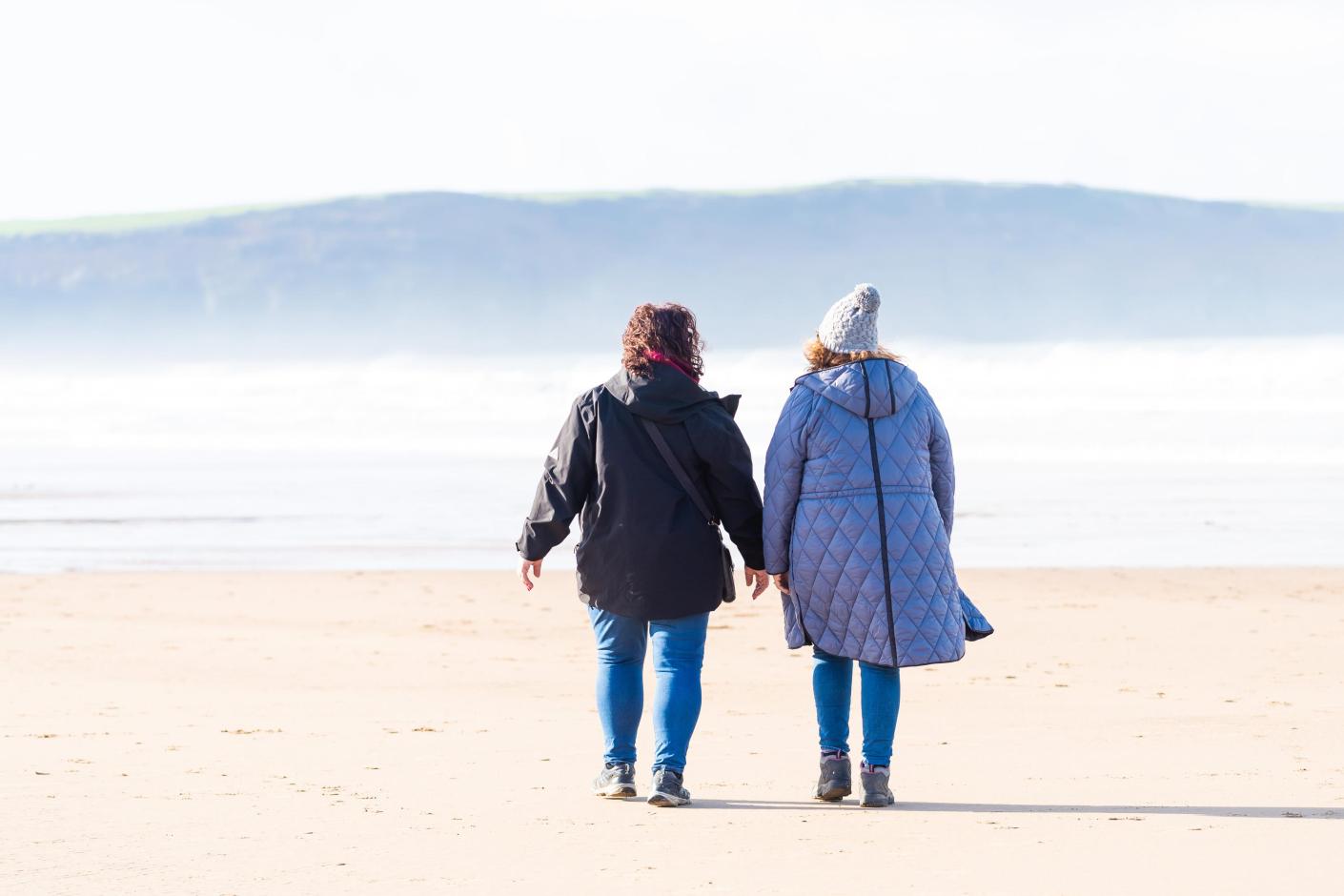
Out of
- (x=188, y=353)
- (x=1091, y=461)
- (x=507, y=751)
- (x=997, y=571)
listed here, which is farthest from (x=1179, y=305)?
(x=507, y=751)

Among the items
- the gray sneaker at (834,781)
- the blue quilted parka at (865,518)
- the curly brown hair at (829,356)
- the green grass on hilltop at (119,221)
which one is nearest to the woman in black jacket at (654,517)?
the blue quilted parka at (865,518)

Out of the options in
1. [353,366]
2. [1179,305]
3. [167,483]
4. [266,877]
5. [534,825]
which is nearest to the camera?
[266,877]

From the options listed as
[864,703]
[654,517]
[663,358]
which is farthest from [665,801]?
[663,358]

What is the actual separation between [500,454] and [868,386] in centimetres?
2151

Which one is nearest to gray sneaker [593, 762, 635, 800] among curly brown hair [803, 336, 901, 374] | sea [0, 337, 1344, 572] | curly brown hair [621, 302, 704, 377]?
curly brown hair [621, 302, 704, 377]

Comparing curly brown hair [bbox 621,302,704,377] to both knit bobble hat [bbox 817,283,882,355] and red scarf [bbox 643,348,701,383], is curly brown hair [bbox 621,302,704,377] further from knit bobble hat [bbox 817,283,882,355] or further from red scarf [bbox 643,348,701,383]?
knit bobble hat [bbox 817,283,882,355]

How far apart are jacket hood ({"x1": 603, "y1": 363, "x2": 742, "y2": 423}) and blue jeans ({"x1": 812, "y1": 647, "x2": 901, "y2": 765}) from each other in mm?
759

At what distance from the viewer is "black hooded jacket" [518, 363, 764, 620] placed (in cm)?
463

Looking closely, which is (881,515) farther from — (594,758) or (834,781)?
(594,758)

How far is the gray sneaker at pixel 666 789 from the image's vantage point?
4.62 meters

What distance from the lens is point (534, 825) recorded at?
439cm

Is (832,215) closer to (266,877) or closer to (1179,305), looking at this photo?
(1179,305)

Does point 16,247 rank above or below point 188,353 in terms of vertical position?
above

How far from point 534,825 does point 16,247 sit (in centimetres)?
6164
